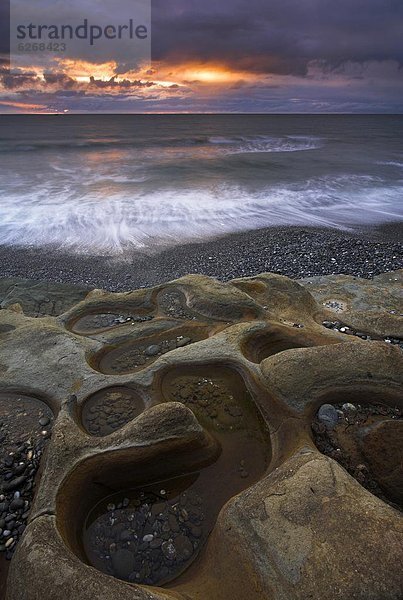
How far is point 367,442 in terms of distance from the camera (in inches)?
141

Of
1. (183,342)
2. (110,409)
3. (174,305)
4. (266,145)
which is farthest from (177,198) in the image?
(266,145)

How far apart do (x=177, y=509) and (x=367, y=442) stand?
5.69ft

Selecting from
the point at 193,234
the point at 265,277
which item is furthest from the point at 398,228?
the point at 265,277

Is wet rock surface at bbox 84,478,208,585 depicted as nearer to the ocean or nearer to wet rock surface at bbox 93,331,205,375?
wet rock surface at bbox 93,331,205,375

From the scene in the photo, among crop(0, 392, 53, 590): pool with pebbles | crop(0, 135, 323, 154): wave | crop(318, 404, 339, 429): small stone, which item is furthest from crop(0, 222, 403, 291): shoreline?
crop(0, 135, 323, 154): wave

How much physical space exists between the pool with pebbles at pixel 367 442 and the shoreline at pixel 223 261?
17.9 feet

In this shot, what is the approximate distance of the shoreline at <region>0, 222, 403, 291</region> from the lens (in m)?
9.45

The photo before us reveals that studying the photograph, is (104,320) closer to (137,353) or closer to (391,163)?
(137,353)

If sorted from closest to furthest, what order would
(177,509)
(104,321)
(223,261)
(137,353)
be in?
(177,509) → (137,353) → (104,321) → (223,261)

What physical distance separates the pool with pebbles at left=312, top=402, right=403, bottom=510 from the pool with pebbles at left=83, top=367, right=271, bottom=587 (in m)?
0.57

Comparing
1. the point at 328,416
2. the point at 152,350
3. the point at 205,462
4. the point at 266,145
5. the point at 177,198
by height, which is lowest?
the point at 177,198

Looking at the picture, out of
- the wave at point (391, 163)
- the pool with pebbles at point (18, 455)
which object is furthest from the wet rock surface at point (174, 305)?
the wave at point (391, 163)

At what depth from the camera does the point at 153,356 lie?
494cm

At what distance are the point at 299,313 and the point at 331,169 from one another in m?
22.6
